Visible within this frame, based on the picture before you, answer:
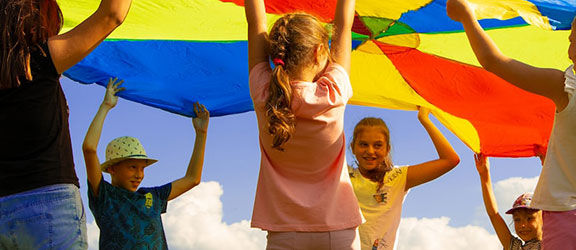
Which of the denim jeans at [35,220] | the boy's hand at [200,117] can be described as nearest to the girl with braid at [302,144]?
the denim jeans at [35,220]

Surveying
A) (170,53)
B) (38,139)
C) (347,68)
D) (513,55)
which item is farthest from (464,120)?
(38,139)

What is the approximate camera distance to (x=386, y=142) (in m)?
3.52

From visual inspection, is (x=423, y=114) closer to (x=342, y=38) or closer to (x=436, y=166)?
(x=436, y=166)

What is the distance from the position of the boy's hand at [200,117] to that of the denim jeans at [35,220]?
6.01 feet

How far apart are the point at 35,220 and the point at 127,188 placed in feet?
5.58

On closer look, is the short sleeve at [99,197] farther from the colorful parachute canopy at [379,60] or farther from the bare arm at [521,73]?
the bare arm at [521,73]

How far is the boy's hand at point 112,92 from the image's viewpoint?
11.0ft

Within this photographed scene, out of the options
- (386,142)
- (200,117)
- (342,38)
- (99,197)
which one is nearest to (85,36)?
(342,38)

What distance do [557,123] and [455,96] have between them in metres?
1.84

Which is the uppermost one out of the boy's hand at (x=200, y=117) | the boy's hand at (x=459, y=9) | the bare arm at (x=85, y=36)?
the boy's hand at (x=459, y=9)

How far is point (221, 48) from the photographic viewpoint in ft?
12.0

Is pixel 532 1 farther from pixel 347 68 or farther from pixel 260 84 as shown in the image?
pixel 260 84

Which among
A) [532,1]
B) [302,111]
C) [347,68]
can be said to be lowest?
[302,111]

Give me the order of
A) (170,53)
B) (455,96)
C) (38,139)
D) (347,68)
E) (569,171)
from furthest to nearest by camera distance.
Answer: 1. (455,96)
2. (170,53)
3. (347,68)
4. (569,171)
5. (38,139)
